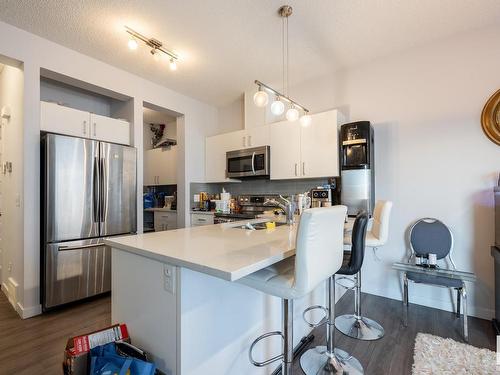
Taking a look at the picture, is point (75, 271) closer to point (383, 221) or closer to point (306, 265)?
point (306, 265)

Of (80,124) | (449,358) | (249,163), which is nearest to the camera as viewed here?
(449,358)

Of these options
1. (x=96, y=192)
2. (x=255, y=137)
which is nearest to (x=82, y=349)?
(x=96, y=192)

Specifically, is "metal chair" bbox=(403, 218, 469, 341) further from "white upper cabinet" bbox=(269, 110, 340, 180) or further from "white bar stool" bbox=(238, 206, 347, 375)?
"white bar stool" bbox=(238, 206, 347, 375)

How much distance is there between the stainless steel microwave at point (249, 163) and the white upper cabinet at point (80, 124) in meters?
1.47

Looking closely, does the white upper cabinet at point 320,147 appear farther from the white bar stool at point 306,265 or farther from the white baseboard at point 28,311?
the white baseboard at point 28,311

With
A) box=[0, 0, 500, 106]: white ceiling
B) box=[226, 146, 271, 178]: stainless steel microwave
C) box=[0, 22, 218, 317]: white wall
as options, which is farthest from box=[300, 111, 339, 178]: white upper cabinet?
box=[0, 22, 218, 317]: white wall

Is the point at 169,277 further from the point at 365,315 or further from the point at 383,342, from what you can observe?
the point at 365,315

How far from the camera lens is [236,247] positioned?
4.37 ft

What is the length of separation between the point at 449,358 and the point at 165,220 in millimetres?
3989

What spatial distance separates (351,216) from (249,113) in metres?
2.11

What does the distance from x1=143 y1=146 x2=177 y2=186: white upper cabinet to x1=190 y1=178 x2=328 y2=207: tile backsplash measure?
63cm

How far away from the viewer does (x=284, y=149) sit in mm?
3389

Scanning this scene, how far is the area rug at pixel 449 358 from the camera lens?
5.33 ft

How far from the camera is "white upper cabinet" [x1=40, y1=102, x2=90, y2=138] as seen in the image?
2.56m
